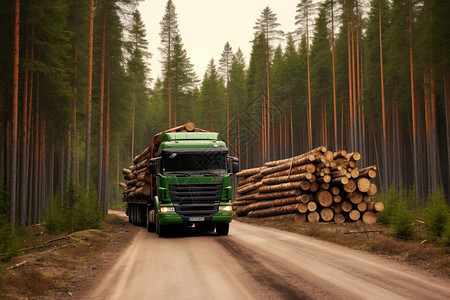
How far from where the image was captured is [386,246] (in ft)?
39.5

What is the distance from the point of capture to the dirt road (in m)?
7.07

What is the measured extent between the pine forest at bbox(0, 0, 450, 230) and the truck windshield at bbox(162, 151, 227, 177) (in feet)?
16.8

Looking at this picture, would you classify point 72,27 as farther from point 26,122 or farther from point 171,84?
point 171,84

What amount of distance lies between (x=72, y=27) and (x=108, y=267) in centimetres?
2492

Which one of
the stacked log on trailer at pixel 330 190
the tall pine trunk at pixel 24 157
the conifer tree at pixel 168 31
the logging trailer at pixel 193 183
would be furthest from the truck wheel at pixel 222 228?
the conifer tree at pixel 168 31

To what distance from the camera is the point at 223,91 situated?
71.8 m

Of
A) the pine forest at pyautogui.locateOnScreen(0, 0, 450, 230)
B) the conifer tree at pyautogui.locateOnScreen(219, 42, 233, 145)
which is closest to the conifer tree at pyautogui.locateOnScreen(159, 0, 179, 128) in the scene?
the pine forest at pyautogui.locateOnScreen(0, 0, 450, 230)

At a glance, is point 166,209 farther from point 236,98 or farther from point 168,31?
point 236,98

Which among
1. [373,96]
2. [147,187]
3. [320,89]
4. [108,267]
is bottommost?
[108,267]

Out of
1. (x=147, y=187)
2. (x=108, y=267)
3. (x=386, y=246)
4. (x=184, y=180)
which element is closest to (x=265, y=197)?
(x=147, y=187)

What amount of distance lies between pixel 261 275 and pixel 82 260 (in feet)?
17.8

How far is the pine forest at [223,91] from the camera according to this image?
21938mm

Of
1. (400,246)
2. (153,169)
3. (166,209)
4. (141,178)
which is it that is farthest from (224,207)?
(141,178)

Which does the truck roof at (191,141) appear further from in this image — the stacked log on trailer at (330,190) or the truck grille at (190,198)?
the stacked log on trailer at (330,190)
